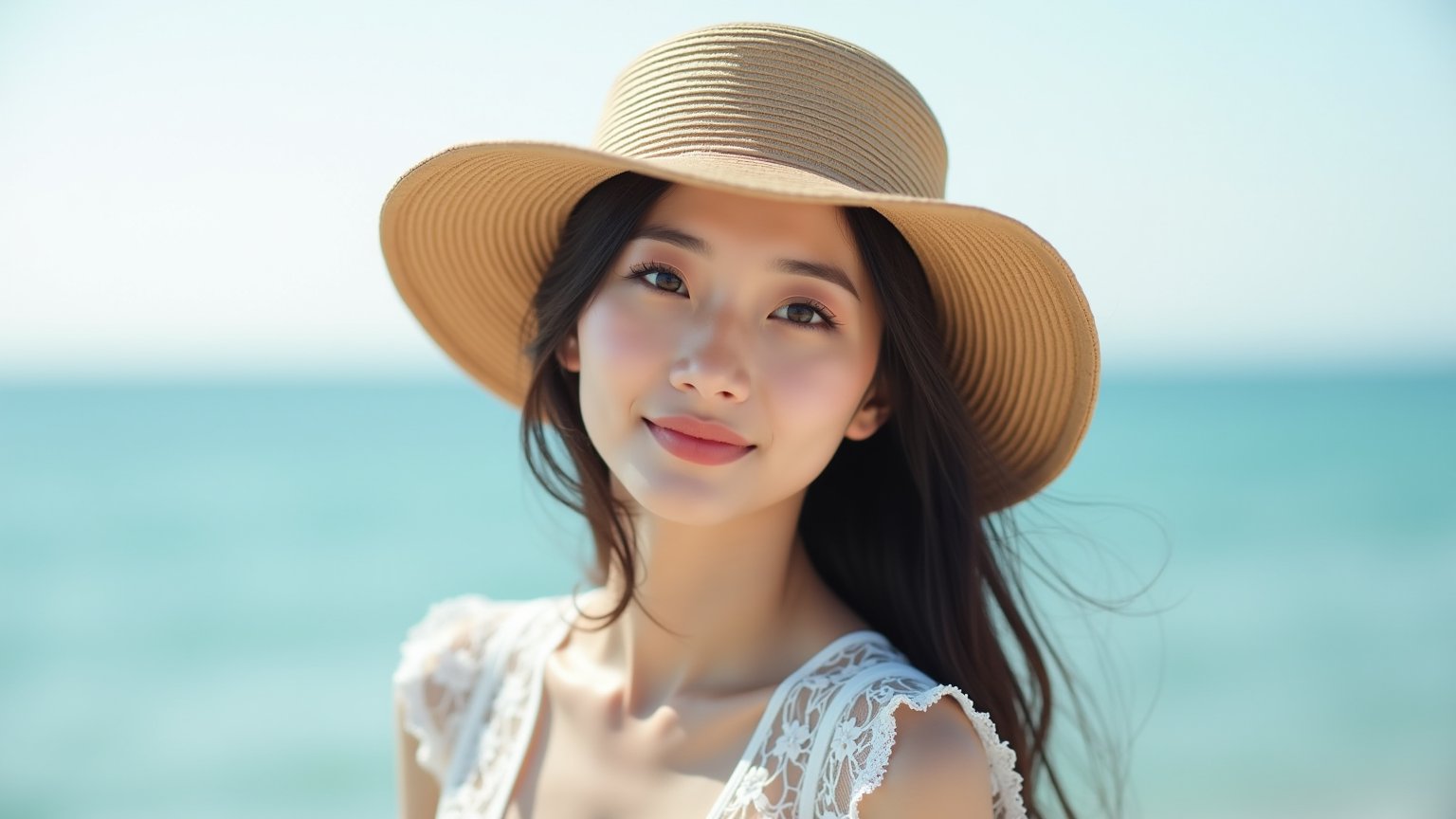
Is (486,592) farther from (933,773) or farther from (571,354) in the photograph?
(933,773)

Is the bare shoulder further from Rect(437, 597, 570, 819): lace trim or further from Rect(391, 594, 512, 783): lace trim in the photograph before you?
Rect(391, 594, 512, 783): lace trim

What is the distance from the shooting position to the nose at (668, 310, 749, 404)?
1.80 m

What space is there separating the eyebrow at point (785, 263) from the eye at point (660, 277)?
0.05 metres

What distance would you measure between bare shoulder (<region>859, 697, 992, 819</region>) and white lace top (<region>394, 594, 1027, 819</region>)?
3 centimetres

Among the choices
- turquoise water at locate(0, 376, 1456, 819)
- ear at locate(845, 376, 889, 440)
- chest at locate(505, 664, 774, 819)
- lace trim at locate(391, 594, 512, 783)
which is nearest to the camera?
chest at locate(505, 664, 774, 819)

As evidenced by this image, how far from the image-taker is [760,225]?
72.6 inches

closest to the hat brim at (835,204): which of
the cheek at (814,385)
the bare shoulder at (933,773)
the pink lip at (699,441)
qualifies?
the cheek at (814,385)

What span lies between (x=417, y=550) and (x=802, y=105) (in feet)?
39.1

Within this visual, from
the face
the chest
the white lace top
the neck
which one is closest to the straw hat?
the face

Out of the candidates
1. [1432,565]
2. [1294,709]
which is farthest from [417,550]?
[1432,565]

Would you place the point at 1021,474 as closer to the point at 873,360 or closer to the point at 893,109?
the point at 873,360

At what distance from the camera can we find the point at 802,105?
1.87 meters

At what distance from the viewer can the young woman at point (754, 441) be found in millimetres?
1841

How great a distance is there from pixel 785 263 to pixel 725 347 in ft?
0.57
